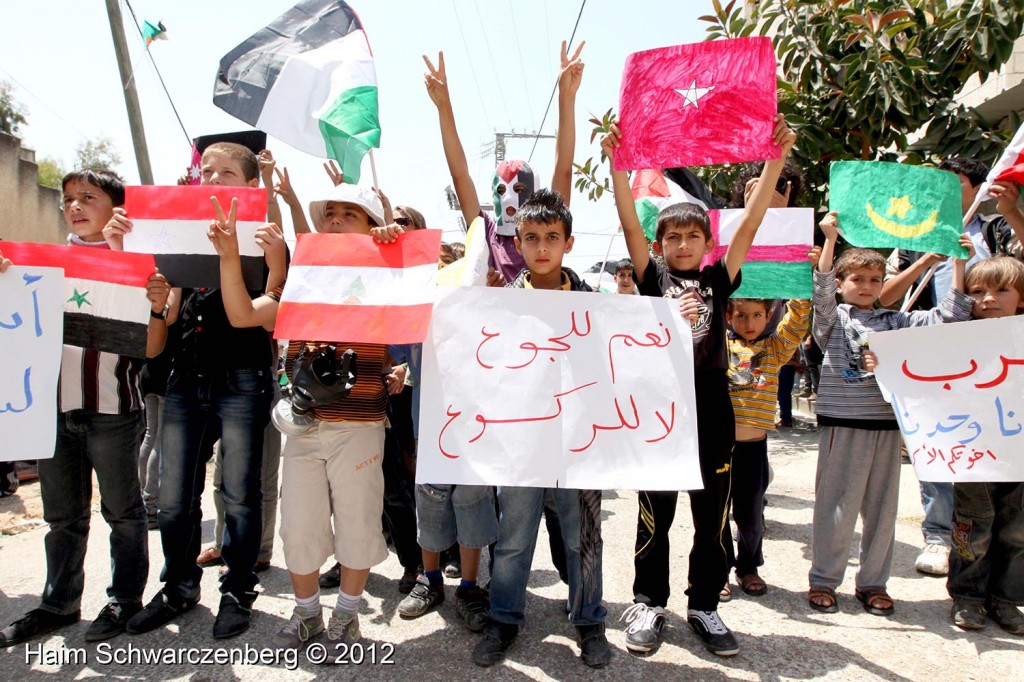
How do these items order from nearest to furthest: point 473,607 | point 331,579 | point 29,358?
point 29,358 < point 473,607 < point 331,579

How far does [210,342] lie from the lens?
9.71 feet

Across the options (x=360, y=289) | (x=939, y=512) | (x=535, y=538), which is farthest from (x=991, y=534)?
(x=360, y=289)

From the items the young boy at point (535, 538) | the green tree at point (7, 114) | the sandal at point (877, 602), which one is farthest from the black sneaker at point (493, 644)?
the green tree at point (7, 114)

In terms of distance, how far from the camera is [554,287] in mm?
2844

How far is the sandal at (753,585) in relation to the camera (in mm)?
3375

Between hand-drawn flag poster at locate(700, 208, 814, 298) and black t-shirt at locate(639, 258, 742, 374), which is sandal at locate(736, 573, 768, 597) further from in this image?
hand-drawn flag poster at locate(700, 208, 814, 298)

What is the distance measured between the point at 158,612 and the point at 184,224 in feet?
5.41

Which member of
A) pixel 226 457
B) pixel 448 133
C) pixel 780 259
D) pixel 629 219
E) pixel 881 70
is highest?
pixel 881 70

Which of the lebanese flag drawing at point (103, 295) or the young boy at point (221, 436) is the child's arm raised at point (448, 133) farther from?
the lebanese flag drawing at point (103, 295)

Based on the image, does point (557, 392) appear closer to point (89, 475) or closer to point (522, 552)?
point (522, 552)

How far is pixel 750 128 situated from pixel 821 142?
2489 millimetres

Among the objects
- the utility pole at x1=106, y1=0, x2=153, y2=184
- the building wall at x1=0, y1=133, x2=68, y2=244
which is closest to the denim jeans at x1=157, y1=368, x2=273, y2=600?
the utility pole at x1=106, y1=0, x2=153, y2=184

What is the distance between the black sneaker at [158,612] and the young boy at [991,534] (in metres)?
3.38

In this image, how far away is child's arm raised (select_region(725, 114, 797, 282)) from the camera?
2.76 metres
